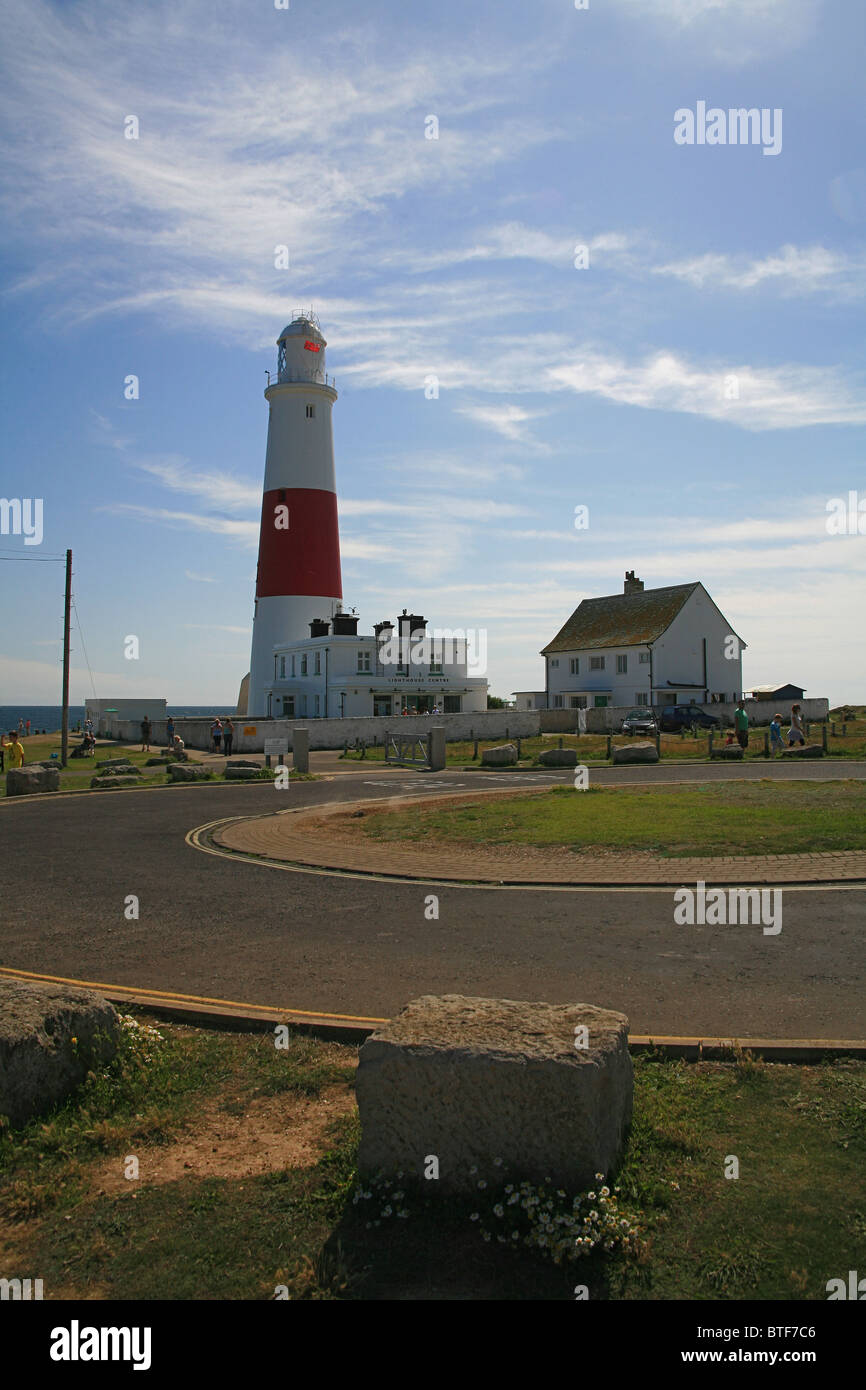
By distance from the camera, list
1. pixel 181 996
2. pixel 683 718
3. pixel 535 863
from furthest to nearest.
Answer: pixel 683 718
pixel 535 863
pixel 181 996

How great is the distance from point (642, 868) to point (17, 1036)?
27.6 ft

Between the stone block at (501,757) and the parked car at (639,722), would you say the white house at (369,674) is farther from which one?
the stone block at (501,757)

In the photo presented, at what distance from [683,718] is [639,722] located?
450 cm

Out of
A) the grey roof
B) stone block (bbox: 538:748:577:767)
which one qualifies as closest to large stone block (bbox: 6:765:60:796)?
stone block (bbox: 538:748:577:767)

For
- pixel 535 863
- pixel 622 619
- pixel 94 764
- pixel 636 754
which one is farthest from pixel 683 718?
pixel 535 863

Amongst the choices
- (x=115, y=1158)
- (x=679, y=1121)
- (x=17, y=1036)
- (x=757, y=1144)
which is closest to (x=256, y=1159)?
(x=115, y=1158)

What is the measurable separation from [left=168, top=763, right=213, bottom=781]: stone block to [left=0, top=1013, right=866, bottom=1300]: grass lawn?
903 inches

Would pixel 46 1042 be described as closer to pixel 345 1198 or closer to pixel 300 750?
pixel 345 1198

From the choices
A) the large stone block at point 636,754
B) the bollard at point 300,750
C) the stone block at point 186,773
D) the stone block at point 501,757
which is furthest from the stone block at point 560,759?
the stone block at point 186,773

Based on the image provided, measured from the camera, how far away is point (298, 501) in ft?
168

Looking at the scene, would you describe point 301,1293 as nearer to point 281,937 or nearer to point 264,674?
point 281,937

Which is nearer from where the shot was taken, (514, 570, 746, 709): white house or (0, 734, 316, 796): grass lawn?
(0, 734, 316, 796): grass lawn

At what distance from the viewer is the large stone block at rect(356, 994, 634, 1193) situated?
13.1ft

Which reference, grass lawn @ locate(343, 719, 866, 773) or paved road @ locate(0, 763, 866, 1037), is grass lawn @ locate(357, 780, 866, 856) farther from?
grass lawn @ locate(343, 719, 866, 773)
